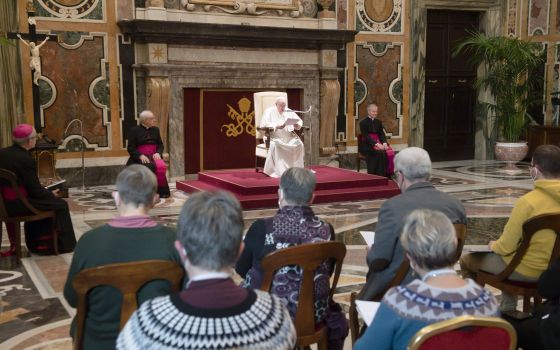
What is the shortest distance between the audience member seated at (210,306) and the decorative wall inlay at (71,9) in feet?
25.2

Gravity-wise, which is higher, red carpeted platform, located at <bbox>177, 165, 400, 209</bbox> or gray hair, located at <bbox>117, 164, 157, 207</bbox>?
gray hair, located at <bbox>117, 164, 157, 207</bbox>

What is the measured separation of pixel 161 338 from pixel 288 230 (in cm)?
117

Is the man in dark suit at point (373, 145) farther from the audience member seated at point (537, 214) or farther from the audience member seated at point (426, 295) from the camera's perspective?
the audience member seated at point (426, 295)

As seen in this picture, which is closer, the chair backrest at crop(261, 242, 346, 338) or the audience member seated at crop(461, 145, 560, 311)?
the chair backrest at crop(261, 242, 346, 338)

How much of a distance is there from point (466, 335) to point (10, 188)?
13.9 ft

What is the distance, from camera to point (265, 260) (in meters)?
2.41

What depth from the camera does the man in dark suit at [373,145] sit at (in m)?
9.39

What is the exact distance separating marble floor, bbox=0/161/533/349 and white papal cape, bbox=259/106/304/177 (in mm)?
1038

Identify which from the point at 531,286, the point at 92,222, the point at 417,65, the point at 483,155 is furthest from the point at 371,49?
the point at 531,286

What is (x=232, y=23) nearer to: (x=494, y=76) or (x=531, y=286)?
(x=494, y=76)

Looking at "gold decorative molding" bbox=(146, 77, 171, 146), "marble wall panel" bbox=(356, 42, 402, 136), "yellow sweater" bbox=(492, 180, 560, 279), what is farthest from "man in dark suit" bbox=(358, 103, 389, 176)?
"yellow sweater" bbox=(492, 180, 560, 279)

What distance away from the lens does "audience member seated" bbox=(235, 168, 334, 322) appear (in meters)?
2.59

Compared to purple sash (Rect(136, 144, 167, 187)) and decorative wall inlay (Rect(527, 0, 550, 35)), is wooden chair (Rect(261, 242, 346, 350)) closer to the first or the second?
purple sash (Rect(136, 144, 167, 187))

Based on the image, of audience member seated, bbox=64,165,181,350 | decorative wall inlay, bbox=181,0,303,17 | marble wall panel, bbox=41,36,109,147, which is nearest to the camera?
audience member seated, bbox=64,165,181,350
